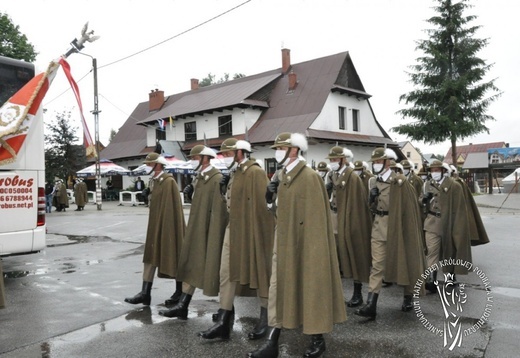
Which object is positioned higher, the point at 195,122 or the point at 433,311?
the point at 195,122

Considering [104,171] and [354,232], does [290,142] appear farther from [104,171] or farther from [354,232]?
[104,171]

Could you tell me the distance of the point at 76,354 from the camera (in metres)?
4.73

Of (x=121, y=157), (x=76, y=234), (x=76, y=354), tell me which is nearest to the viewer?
(x=76, y=354)

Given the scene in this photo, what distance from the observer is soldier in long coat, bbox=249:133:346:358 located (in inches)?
170

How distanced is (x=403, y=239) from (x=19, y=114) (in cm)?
586

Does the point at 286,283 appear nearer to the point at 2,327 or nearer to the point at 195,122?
the point at 2,327

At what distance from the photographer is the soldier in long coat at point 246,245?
200 inches

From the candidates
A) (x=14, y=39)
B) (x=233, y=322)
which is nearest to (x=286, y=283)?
(x=233, y=322)

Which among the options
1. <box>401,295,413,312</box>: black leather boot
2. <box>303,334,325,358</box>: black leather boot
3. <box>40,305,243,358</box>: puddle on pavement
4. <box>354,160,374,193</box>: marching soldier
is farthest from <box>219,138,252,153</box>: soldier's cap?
<box>354,160,374,193</box>: marching soldier

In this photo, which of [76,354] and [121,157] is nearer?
[76,354]

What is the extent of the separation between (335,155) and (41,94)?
4.74 m

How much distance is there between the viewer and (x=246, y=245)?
516 centimetres

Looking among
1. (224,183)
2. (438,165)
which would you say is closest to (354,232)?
(224,183)

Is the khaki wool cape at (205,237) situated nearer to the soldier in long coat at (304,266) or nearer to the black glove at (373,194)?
the soldier in long coat at (304,266)
